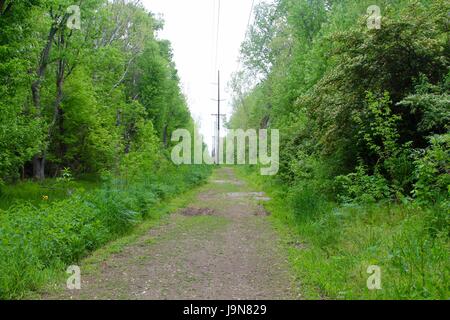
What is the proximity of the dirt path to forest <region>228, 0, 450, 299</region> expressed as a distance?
60 cm

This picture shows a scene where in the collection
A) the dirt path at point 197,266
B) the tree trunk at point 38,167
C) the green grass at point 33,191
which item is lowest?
the dirt path at point 197,266

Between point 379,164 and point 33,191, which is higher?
point 379,164

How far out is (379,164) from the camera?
9609 millimetres

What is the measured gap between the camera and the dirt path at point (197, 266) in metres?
5.51

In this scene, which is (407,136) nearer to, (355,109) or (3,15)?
(355,109)

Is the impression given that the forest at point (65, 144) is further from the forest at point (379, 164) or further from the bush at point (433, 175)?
the bush at point (433, 175)

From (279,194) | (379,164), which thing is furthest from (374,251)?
(279,194)

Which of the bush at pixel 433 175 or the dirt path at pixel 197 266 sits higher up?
the bush at pixel 433 175

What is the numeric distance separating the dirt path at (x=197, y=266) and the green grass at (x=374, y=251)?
0.50 m

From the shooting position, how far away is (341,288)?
5168mm

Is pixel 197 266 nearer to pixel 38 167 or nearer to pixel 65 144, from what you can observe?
pixel 38 167

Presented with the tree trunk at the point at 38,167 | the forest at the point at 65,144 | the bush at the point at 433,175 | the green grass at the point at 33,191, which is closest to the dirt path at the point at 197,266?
the forest at the point at 65,144

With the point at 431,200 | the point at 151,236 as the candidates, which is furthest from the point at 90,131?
the point at 431,200

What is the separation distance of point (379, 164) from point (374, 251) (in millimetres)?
4235
